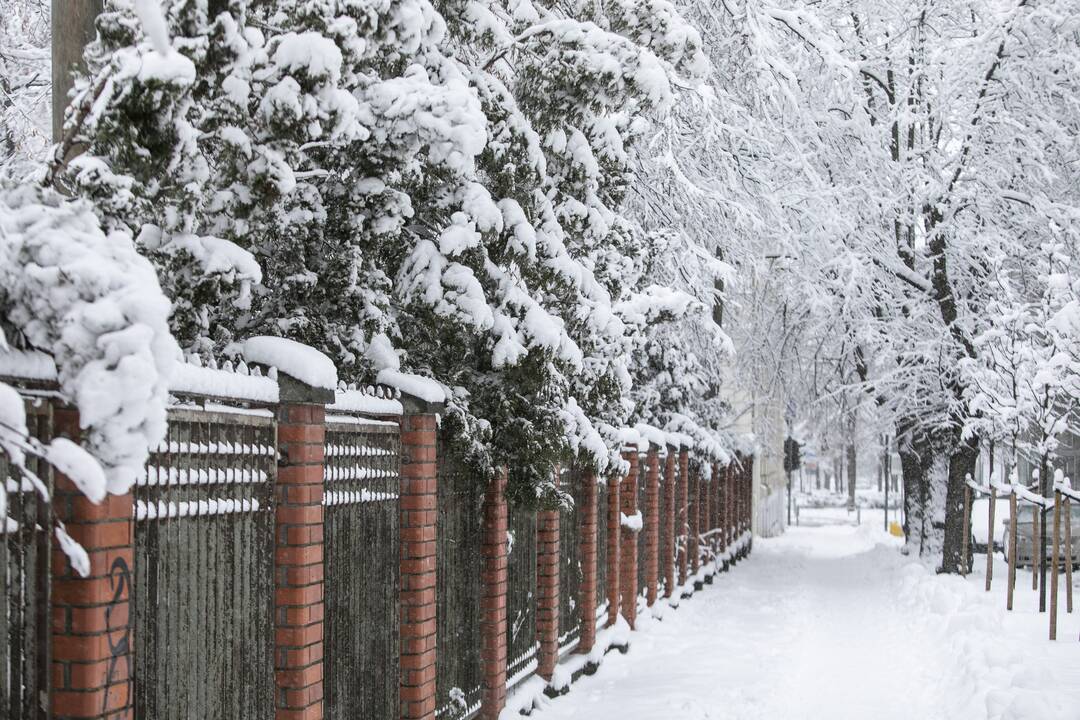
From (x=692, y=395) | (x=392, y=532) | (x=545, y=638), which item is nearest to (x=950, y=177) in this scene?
(x=692, y=395)

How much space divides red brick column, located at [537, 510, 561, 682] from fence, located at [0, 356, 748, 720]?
1.73 feet

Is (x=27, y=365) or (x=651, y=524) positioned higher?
(x=27, y=365)

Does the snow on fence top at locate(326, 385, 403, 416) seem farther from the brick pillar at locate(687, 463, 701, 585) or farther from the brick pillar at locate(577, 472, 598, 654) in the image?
the brick pillar at locate(687, 463, 701, 585)

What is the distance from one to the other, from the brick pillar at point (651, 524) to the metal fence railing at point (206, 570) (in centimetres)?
957

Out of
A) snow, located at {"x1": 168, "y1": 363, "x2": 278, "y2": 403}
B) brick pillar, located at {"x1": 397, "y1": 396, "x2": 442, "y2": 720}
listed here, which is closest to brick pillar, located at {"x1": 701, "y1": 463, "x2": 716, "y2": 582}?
brick pillar, located at {"x1": 397, "y1": 396, "x2": 442, "y2": 720}

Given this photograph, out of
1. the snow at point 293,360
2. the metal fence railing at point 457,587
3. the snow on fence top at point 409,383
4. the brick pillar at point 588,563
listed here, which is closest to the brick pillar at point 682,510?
the brick pillar at point 588,563

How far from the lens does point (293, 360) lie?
4527mm

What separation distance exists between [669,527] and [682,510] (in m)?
1.34

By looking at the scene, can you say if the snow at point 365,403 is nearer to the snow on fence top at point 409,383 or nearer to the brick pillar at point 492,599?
the snow on fence top at point 409,383

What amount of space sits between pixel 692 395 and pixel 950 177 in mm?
5242

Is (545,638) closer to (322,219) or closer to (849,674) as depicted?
(849,674)

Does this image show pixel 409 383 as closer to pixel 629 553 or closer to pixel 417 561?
pixel 417 561

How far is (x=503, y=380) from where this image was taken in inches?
285

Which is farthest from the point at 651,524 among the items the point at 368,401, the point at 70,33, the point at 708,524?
the point at 70,33
